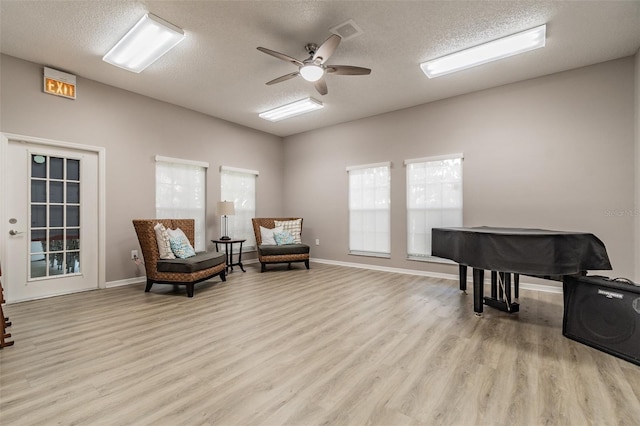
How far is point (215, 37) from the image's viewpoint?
10.5 ft

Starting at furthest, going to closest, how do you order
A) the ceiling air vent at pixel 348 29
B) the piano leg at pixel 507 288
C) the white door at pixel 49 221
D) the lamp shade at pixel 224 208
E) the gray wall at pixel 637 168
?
the lamp shade at pixel 224 208 < the white door at pixel 49 221 < the gray wall at pixel 637 168 < the piano leg at pixel 507 288 < the ceiling air vent at pixel 348 29

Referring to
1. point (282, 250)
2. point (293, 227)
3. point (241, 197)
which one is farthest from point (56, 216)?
point (293, 227)

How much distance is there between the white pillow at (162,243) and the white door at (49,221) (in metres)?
1.03

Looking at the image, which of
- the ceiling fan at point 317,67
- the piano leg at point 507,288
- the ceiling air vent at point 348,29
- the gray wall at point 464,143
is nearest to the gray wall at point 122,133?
the gray wall at point 464,143

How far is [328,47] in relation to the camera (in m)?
2.86

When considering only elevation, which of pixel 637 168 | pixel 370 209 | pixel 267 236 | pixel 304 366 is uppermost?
pixel 637 168

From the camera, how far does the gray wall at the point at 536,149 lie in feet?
12.0

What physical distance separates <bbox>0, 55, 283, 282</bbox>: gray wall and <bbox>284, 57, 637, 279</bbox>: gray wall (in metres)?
3.11

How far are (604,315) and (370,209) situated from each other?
3872mm

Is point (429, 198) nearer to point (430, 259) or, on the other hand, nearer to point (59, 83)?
point (430, 259)

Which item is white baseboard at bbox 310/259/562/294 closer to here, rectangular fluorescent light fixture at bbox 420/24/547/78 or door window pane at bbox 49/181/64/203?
rectangular fluorescent light fixture at bbox 420/24/547/78

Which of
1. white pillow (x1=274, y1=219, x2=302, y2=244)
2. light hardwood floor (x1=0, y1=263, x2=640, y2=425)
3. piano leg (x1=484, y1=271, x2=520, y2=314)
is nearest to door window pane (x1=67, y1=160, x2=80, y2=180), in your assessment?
light hardwood floor (x1=0, y1=263, x2=640, y2=425)

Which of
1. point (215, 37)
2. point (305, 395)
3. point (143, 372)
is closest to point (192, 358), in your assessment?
point (143, 372)

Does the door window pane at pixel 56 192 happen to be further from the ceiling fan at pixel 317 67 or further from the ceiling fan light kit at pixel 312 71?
the ceiling fan light kit at pixel 312 71
